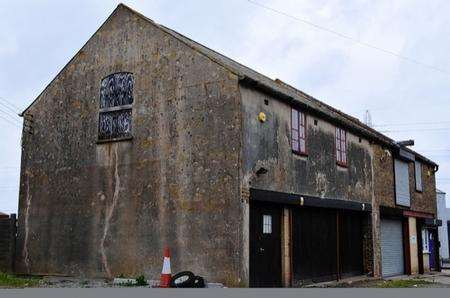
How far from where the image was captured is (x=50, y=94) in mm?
18156

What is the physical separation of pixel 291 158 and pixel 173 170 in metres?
3.54

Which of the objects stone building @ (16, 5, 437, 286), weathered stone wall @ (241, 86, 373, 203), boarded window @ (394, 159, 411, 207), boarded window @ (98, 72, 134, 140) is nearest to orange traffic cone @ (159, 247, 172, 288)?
stone building @ (16, 5, 437, 286)

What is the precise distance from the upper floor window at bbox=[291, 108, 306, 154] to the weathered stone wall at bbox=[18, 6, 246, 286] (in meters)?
2.96

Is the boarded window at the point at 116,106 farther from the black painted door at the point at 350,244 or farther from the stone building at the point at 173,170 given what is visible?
the black painted door at the point at 350,244

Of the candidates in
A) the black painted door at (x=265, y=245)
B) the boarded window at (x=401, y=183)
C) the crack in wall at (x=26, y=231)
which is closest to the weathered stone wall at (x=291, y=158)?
the black painted door at (x=265, y=245)

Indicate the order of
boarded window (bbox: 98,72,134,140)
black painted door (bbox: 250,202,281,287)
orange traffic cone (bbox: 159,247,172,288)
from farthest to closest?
boarded window (bbox: 98,72,134,140) → black painted door (bbox: 250,202,281,287) → orange traffic cone (bbox: 159,247,172,288)

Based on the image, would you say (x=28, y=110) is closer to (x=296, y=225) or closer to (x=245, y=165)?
(x=245, y=165)

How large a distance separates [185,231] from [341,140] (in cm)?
766

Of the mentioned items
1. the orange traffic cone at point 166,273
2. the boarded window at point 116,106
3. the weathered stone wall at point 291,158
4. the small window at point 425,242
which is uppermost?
the boarded window at point 116,106

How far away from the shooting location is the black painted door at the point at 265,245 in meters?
14.7

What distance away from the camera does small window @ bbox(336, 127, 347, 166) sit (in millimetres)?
19594

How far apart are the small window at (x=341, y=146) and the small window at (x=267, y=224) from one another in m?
4.83

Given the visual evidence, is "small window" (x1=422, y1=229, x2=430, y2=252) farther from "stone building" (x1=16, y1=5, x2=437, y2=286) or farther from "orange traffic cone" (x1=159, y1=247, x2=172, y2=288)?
"orange traffic cone" (x1=159, y1=247, x2=172, y2=288)

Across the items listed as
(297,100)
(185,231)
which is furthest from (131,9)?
(185,231)
